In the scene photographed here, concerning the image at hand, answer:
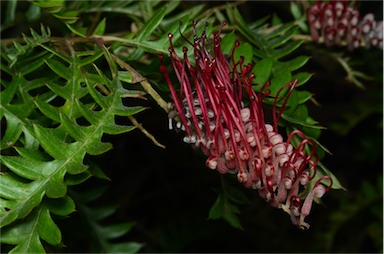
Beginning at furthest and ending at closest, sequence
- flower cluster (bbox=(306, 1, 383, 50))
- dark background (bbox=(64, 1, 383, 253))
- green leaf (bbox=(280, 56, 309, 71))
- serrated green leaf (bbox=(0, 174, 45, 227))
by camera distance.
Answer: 1. dark background (bbox=(64, 1, 383, 253))
2. flower cluster (bbox=(306, 1, 383, 50))
3. green leaf (bbox=(280, 56, 309, 71))
4. serrated green leaf (bbox=(0, 174, 45, 227))

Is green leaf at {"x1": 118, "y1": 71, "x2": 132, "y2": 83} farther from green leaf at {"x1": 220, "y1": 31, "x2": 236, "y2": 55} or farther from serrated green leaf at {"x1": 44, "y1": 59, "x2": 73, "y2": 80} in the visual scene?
green leaf at {"x1": 220, "y1": 31, "x2": 236, "y2": 55}

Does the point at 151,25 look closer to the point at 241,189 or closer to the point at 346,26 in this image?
the point at 346,26

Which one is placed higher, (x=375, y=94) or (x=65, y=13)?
(x=65, y=13)

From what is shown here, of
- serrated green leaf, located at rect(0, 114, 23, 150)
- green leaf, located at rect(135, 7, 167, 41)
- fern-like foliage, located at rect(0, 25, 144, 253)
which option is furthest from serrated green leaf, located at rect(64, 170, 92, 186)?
green leaf, located at rect(135, 7, 167, 41)

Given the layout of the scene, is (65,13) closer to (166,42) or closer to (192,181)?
(166,42)

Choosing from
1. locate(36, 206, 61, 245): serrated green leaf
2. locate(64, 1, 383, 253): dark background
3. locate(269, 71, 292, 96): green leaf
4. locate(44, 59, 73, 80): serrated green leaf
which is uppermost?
locate(44, 59, 73, 80): serrated green leaf

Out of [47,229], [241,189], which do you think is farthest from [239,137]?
[241,189]

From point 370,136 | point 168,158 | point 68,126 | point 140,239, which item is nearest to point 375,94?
point 370,136
